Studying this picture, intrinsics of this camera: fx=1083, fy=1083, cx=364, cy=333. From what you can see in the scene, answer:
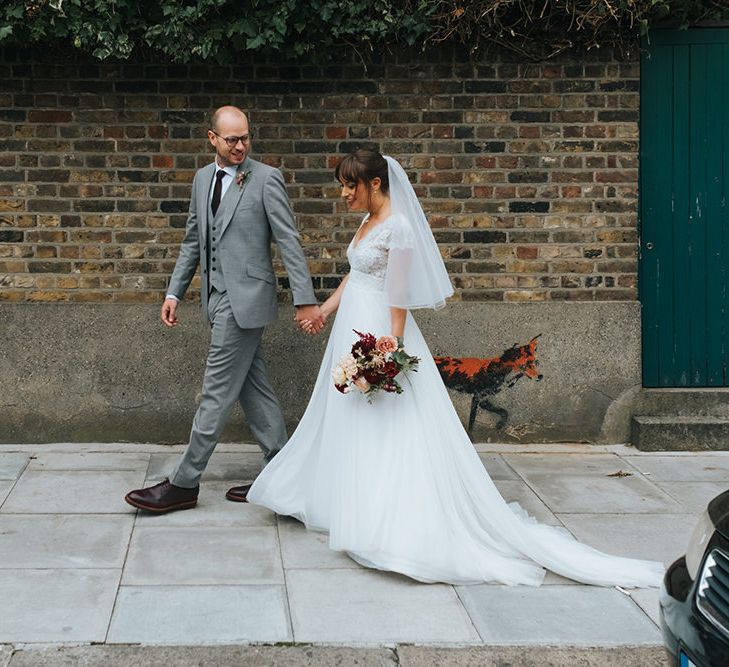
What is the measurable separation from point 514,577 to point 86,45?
401 cm

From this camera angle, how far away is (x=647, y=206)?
7.35m

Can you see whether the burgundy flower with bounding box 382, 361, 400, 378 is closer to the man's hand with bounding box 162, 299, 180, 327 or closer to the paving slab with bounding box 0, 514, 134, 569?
the man's hand with bounding box 162, 299, 180, 327

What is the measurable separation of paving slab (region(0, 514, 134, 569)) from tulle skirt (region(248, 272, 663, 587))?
0.82 m

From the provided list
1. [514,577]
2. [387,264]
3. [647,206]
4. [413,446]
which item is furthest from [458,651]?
[647,206]

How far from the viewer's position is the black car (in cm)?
309

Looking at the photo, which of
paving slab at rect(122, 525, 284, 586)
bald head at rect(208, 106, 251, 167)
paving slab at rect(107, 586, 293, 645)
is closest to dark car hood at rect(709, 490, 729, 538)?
paving slab at rect(107, 586, 293, 645)

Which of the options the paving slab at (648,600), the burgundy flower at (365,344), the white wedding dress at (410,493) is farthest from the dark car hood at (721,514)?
the burgundy flower at (365,344)

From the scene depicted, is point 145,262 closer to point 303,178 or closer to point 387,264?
point 303,178

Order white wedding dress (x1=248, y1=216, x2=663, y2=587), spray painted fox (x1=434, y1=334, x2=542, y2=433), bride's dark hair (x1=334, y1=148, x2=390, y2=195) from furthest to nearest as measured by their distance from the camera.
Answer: spray painted fox (x1=434, y1=334, x2=542, y2=433), bride's dark hair (x1=334, y1=148, x2=390, y2=195), white wedding dress (x1=248, y1=216, x2=663, y2=587)

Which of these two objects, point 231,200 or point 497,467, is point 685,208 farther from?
point 231,200

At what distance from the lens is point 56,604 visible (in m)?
4.40

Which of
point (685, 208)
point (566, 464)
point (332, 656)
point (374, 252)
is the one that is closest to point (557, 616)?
point (332, 656)

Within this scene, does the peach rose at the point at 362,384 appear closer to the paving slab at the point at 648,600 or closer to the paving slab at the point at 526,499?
the paving slab at the point at 526,499

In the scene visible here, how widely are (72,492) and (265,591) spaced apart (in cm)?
187
